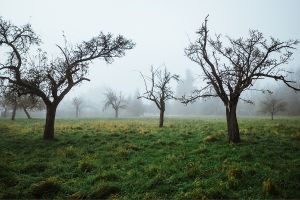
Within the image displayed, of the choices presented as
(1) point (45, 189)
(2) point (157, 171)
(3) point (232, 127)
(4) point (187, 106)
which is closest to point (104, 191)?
(1) point (45, 189)

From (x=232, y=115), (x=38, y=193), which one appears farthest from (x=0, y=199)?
(x=232, y=115)

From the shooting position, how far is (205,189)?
9391 millimetres

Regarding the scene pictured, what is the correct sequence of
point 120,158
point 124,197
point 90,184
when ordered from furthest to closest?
point 120,158, point 90,184, point 124,197

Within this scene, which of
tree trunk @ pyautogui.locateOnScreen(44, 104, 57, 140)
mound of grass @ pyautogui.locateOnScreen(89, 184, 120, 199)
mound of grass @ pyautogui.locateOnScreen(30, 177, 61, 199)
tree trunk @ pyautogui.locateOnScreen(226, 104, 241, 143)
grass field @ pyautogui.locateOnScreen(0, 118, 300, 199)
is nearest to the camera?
grass field @ pyautogui.locateOnScreen(0, 118, 300, 199)

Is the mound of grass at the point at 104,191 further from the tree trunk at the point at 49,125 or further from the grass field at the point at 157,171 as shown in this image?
the tree trunk at the point at 49,125

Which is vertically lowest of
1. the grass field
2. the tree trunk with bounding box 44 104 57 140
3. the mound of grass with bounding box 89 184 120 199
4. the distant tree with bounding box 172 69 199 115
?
the mound of grass with bounding box 89 184 120 199

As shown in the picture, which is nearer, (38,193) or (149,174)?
(38,193)

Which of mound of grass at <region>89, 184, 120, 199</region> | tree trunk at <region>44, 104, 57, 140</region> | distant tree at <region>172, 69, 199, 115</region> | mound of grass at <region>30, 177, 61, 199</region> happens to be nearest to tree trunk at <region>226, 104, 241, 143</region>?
mound of grass at <region>89, 184, 120, 199</region>

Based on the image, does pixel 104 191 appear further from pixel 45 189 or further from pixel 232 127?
pixel 232 127

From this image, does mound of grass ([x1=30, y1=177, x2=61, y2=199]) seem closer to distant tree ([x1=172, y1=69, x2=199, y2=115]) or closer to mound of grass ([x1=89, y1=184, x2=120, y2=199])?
mound of grass ([x1=89, y1=184, x2=120, y2=199])

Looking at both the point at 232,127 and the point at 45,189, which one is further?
the point at 232,127

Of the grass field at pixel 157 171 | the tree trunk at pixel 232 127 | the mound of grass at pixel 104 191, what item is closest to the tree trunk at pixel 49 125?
the grass field at pixel 157 171

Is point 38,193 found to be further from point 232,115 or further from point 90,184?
point 232,115

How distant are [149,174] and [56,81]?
1430 centimetres
